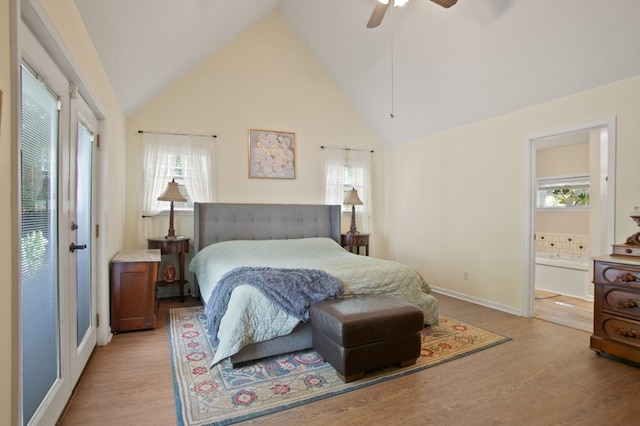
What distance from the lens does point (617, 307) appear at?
2.54 metres

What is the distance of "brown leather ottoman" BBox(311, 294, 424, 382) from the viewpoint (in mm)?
2154

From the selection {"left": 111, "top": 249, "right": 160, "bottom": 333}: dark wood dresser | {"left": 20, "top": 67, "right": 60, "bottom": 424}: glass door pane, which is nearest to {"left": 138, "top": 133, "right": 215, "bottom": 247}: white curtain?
{"left": 111, "top": 249, "right": 160, "bottom": 333}: dark wood dresser

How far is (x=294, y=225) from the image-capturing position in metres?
4.88

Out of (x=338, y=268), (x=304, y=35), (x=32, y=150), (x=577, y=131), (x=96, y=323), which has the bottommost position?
(x=96, y=323)

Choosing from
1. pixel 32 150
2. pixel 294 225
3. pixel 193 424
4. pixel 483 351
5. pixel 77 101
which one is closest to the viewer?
pixel 32 150

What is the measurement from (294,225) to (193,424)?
128 inches

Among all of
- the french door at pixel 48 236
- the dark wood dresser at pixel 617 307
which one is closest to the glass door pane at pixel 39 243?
the french door at pixel 48 236

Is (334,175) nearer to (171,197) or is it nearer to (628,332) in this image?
(171,197)

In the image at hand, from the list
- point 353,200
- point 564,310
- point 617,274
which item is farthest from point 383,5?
point 564,310

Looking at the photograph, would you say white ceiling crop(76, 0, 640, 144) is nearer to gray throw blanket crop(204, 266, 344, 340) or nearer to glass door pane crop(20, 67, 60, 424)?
glass door pane crop(20, 67, 60, 424)

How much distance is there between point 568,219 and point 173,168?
6.12 meters

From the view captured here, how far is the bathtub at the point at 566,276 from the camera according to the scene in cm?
449

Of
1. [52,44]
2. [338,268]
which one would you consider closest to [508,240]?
[338,268]

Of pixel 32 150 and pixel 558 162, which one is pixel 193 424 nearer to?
pixel 32 150
